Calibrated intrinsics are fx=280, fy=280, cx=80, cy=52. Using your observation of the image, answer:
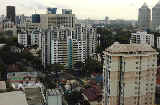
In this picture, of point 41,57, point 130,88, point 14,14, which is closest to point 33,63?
point 41,57

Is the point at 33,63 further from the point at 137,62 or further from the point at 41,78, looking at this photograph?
the point at 137,62

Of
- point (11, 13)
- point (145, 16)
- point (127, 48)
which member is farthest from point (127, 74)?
point (145, 16)

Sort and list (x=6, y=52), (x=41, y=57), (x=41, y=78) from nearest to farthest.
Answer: (x=41, y=78) → (x=6, y=52) → (x=41, y=57)

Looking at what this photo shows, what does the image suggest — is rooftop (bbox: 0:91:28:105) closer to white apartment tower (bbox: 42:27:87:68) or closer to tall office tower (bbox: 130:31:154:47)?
white apartment tower (bbox: 42:27:87:68)

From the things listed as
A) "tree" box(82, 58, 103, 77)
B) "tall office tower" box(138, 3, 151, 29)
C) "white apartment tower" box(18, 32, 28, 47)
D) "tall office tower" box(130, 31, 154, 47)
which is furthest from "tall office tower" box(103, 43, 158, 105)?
"tall office tower" box(138, 3, 151, 29)

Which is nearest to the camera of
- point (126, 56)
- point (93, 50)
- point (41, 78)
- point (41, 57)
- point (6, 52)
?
point (126, 56)

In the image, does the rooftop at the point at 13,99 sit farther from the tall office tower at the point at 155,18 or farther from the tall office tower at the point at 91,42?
the tall office tower at the point at 155,18

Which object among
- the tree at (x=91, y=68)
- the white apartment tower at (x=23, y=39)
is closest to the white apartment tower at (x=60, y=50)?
the tree at (x=91, y=68)
